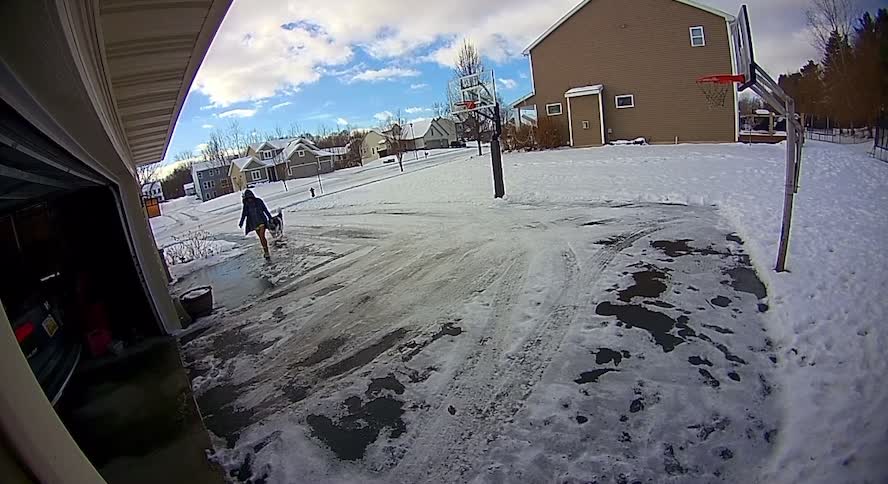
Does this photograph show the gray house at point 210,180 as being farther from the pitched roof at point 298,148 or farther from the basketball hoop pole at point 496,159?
the basketball hoop pole at point 496,159

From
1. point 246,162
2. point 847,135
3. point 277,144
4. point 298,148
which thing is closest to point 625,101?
point 847,135

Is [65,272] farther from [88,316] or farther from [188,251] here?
[188,251]

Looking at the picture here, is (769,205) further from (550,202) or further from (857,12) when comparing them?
(857,12)

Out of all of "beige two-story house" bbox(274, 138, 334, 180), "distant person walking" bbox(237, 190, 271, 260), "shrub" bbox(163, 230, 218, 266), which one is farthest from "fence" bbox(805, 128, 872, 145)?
"beige two-story house" bbox(274, 138, 334, 180)

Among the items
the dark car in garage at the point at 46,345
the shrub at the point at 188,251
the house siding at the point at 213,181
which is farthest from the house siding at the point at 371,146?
the dark car in garage at the point at 46,345

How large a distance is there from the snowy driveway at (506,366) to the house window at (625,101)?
15.8 meters

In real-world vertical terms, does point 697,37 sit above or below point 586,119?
above

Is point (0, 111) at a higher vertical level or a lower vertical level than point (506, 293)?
higher

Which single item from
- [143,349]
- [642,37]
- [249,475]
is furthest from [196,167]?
[249,475]

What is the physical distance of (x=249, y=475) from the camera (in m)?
3.20

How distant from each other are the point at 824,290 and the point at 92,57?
6.24 meters

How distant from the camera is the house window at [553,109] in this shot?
2403cm

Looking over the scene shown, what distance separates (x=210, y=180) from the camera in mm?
50469

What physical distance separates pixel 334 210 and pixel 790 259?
44.4 feet
